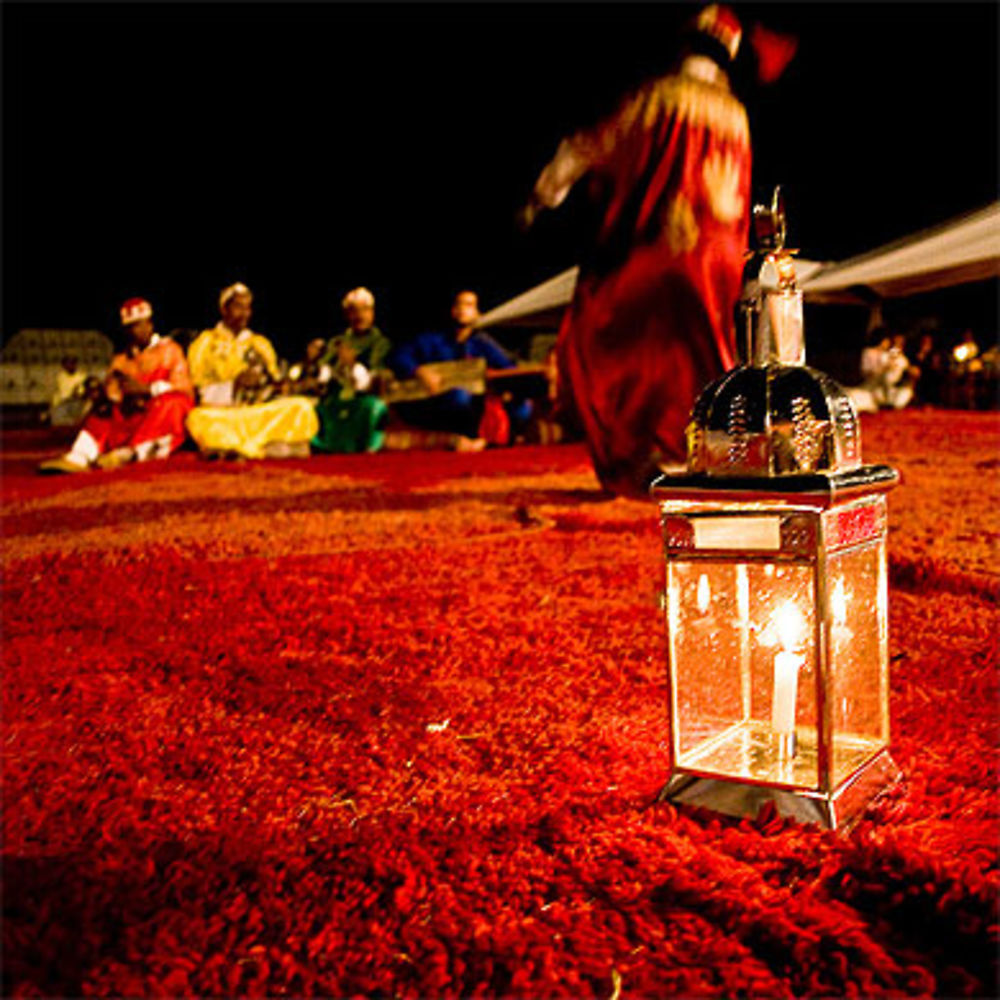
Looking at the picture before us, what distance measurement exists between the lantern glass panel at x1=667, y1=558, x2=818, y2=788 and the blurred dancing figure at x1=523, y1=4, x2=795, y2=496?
200 cm

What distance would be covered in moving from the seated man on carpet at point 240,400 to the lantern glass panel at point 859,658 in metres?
6.29

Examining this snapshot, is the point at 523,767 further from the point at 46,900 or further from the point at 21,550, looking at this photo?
the point at 21,550

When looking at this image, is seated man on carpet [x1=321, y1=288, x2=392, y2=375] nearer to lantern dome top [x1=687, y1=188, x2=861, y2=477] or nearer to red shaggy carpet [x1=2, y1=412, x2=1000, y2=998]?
red shaggy carpet [x1=2, y1=412, x2=1000, y2=998]

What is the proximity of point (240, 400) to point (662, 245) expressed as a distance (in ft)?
17.5

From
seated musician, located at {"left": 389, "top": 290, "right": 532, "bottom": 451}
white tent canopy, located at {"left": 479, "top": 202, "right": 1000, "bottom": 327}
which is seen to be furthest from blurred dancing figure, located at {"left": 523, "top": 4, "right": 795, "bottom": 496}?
seated musician, located at {"left": 389, "top": 290, "right": 532, "bottom": 451}

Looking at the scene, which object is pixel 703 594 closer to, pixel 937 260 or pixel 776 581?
pixel 776 581

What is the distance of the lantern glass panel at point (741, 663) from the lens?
1.14 metres

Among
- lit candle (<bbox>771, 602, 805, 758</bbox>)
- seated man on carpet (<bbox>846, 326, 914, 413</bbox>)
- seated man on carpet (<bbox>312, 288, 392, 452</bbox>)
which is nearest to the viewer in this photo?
lit candle (<bbox>771, 602, 805, 758</bbox>)

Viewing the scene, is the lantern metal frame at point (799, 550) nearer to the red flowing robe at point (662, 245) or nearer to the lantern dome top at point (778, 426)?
the lantern dome top at point (778, 426)

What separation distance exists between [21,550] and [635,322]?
218 centimetres

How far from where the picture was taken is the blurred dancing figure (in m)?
3.08

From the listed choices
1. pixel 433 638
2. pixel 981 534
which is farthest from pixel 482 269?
pixel 433 638

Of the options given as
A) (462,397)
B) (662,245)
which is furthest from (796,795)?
(462,397)

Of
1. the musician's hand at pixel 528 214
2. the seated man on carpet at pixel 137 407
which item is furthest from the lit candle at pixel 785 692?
the seated man on carpet at pixel 137 407
